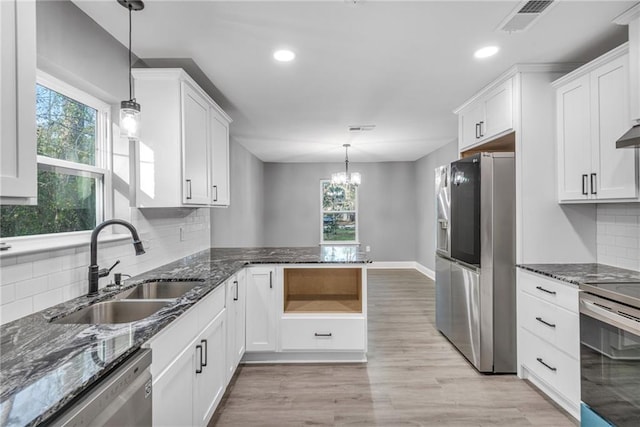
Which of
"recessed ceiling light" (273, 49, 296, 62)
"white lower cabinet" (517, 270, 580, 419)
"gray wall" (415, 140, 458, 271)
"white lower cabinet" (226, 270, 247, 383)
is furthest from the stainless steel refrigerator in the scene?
"gray wall" (415, 140, 458, 271)

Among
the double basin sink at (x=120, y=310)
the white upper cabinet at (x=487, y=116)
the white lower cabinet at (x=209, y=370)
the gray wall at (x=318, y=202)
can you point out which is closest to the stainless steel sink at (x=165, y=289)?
the double basin sink at (x=120, y=310)

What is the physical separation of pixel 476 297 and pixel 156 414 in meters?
2.51

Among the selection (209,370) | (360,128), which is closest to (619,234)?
(360,128)

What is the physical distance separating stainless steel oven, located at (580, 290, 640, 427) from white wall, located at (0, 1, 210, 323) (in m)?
2.89

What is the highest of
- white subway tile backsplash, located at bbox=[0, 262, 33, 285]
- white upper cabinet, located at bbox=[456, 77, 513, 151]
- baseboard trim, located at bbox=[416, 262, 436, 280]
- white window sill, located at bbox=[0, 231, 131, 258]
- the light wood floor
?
white upper cabinet, located at bbox=[456, 77, 513, 151]

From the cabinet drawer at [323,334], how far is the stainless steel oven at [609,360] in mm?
1555

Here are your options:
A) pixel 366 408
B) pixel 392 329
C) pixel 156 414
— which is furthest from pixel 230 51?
pixel 392 329

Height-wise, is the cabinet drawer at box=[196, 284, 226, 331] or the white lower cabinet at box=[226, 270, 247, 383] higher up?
the cabinet drawer at box=[196, 284, 226, 331]

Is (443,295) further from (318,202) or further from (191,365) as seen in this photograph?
(318,202)

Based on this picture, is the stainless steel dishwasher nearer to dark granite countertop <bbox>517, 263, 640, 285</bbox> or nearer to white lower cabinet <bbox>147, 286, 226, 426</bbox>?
white lower cabinet <bbox>147, 286, 226, 426</bbox>

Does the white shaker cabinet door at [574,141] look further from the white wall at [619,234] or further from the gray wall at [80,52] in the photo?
the gray wall at [80,52]

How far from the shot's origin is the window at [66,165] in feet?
5.49

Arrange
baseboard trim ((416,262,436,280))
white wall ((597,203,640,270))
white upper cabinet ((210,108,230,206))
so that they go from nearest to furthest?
1. white wall ((597,203,640,270))
2. white upper cabinet ((210,108,230,206))
3. baseboard trim ((416,262,436,280))

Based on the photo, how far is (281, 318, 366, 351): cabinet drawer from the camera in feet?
9.54
